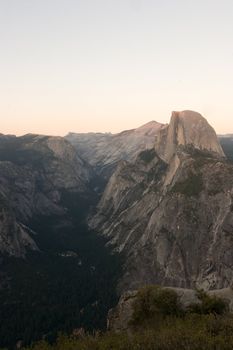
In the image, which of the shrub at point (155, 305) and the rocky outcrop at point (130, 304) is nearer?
the shrub at point (155, 305)

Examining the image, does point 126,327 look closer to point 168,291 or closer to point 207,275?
point 168,291

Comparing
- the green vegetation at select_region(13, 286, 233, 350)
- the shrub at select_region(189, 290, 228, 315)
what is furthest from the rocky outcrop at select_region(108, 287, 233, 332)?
the green vegetation at select_region(13, 286, 233, 350)

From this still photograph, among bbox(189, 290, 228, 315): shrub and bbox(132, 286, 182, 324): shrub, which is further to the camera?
bbox(132, 286, 182, 324): shrub

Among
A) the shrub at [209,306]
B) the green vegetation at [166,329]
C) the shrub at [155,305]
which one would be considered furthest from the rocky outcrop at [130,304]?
the shrub at [155,305]

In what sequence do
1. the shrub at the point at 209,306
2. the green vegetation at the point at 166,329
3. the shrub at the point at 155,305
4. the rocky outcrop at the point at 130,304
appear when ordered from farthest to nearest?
the rocky outcrop at the point at 130,304, the shrub at the point at 155,305, the shrub at the point at 209,306, the green vegetation at the point at 166,329

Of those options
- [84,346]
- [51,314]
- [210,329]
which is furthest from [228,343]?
[51,314]

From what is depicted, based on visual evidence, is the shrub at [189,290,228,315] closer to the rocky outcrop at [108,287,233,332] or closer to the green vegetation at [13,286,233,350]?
the green vegetation at [13,286,233,350]

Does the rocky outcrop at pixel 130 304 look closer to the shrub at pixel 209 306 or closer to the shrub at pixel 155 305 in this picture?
the shrub at pixel 209 306

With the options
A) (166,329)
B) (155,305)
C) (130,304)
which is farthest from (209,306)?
(130,304)
